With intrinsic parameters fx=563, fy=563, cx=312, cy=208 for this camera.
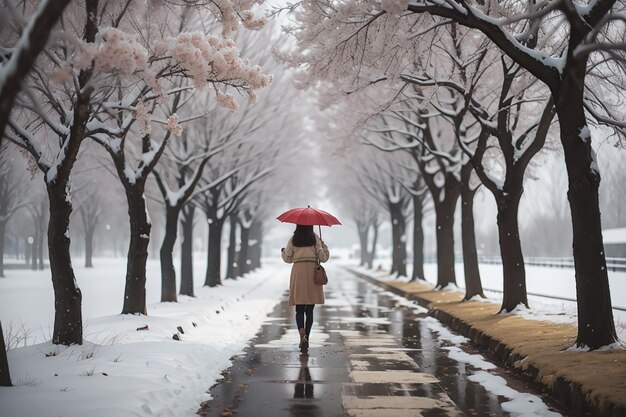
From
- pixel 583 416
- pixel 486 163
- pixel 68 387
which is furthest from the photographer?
pixel 486 163

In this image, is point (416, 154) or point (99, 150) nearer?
point (99, 150)

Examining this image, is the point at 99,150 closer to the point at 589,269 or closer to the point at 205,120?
the point at 205,120

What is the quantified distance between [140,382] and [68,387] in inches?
29.6

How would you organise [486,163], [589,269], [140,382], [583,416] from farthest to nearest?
[486,163]
[589,269]
[140,382]
[583,416]

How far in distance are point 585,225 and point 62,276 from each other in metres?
7.48

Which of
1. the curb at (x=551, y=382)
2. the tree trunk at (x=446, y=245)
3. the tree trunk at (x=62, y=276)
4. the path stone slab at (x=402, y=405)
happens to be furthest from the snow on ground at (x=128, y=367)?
the tree trunk at (x=446, y=245)

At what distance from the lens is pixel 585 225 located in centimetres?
766

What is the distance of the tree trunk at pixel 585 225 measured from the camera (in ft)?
25.0

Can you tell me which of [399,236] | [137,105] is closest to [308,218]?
[137,105]

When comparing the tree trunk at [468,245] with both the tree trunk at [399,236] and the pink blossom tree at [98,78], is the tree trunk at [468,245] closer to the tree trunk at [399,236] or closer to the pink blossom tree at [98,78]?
the pink blossom tree at [98,78]

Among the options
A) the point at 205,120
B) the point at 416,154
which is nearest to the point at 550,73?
the point at 205,120

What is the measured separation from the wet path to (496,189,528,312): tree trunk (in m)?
1.81

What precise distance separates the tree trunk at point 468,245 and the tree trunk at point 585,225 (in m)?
8.46

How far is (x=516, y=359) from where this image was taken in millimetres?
7930
